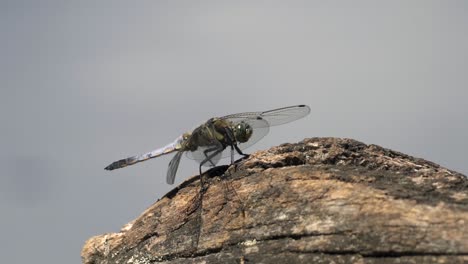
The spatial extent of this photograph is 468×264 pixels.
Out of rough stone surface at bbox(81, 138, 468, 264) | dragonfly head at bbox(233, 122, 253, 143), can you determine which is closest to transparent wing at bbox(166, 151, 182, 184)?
dragonfly head at bbox(233, 122, 253, 143)

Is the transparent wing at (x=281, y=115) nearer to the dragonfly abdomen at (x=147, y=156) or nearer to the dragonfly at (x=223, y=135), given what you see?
the dragonfly at (x=223, y=135)

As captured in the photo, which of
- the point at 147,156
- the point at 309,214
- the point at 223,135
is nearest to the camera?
the point at 309,214

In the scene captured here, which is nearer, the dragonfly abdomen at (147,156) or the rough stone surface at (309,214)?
the rough stone surface at (309,214)

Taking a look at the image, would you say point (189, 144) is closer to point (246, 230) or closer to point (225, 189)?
point (225, 189)

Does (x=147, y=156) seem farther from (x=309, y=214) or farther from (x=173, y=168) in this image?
(x=309, y=214)

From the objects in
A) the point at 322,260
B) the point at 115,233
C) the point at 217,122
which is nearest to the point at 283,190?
the point at 322,260

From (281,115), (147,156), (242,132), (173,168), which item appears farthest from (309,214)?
(147,156)

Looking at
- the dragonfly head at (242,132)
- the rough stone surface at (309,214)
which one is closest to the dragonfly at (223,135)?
the dragonfly head at (242,132)
